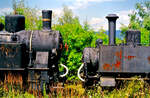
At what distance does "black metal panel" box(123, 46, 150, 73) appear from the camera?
8.87m

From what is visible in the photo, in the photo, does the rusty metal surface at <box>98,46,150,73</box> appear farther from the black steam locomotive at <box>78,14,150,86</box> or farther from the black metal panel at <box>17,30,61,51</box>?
the black metal panel at <box>17,30,61,51</box>

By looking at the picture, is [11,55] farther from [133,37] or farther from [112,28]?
[133,37]

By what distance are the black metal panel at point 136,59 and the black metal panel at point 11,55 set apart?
3.42 metres

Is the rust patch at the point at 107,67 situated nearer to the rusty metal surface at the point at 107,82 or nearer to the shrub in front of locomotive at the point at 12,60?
the rusty metal surface at the point at 107,82

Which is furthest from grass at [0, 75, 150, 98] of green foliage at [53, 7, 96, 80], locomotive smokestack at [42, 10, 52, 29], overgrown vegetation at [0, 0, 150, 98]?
green foliage at [53, 7, 96, 80]

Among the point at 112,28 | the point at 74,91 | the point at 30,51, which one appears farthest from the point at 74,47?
the point at 74,91

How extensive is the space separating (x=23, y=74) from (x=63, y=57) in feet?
10.6

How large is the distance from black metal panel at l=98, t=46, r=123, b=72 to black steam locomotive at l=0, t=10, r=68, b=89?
5.06 feet

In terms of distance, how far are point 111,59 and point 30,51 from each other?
8.82 feet

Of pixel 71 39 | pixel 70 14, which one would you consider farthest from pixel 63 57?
pixel 70 14

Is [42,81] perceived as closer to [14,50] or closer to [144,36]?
[14,50]

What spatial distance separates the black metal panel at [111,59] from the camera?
885cm

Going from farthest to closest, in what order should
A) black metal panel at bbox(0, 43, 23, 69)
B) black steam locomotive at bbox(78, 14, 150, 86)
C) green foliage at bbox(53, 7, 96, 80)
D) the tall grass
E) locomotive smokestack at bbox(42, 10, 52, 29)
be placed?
green foliage at bbox(53, 7, 96, 80), locomotive smokestack at bbox(42, 10, 52, 29), black steam locomotive at bbox(78, 14, 150, 86), black metal panel at bbox(0, 43, 23, 69), the tall grass

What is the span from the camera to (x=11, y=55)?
28.2 feet
